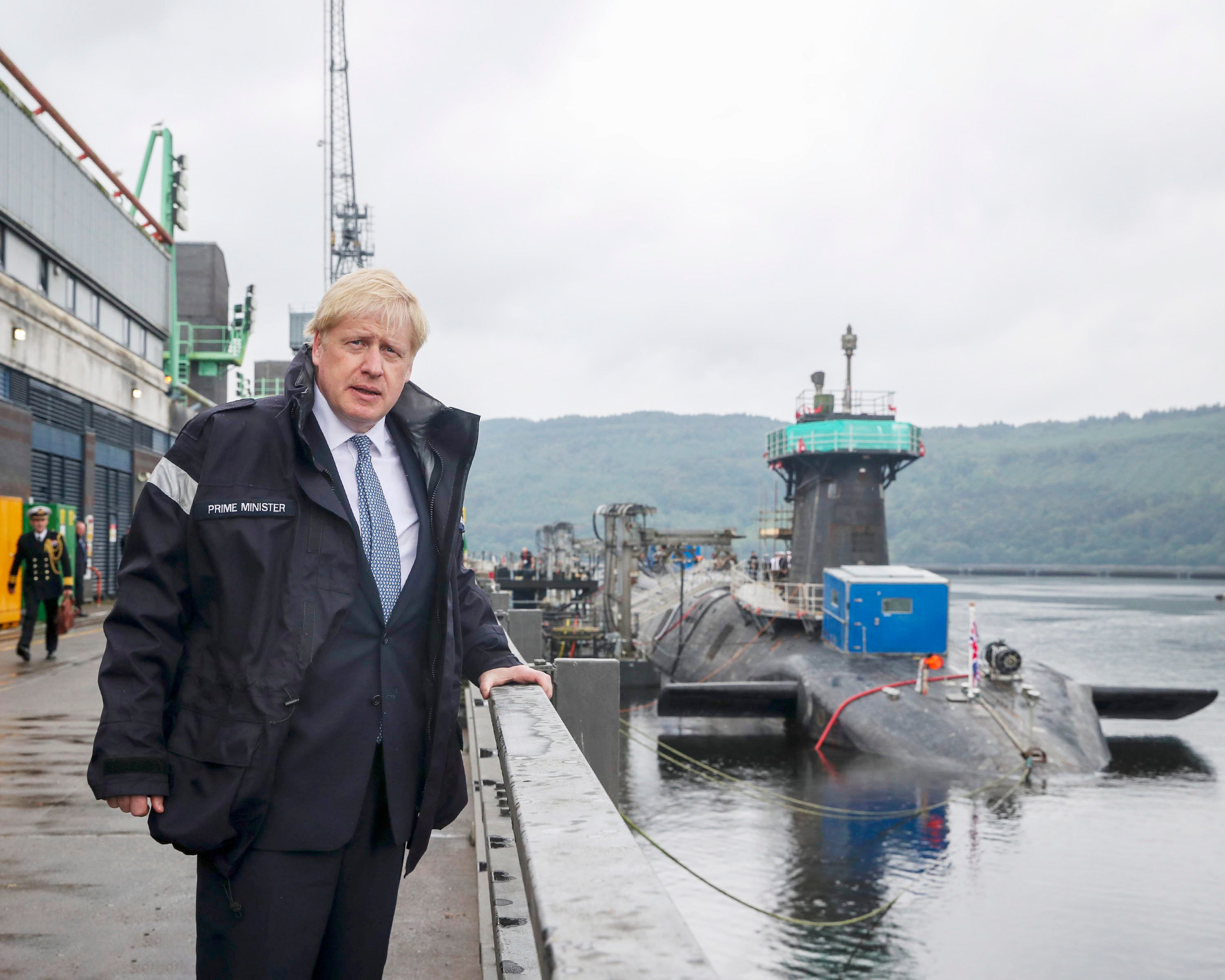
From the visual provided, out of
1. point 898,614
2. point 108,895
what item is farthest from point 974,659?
point 108,895

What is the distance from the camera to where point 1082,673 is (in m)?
45.4

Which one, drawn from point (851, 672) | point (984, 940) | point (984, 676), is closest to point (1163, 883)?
point (984, 940)

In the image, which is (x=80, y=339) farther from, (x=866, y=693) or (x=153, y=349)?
(x=866, y=693)

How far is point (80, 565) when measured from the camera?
19844mm

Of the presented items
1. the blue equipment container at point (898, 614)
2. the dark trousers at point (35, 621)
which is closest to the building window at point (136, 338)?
the dark trousers at point (35, 621)

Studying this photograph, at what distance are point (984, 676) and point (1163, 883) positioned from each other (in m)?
8.11

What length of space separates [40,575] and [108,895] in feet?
35.0

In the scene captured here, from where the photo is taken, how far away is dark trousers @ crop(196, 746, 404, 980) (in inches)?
102

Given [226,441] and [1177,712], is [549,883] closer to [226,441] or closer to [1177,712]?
[226,441]

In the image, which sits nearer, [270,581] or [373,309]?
[270,581]

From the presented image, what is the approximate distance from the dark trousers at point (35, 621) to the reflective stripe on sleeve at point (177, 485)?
1289 centimetres

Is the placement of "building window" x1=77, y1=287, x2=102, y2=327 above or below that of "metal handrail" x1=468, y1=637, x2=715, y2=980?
above

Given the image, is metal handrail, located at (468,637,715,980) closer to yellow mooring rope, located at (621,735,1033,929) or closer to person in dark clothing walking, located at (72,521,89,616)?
yellow mooring rope, located at (621,735,1033,929)

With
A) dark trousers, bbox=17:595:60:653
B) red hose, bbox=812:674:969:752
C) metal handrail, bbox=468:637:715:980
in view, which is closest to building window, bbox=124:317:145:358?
dark trousers, bbox=17:595:60:653
